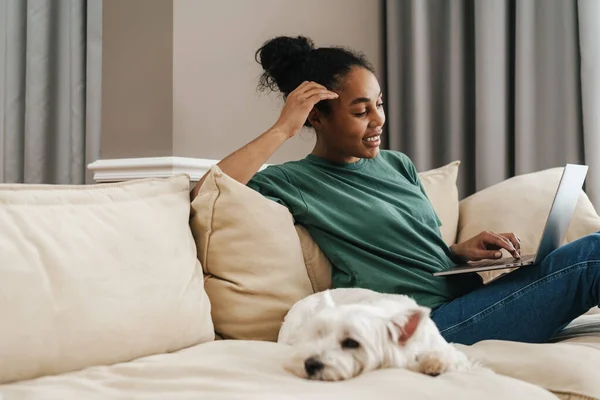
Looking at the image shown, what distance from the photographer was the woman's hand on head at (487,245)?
1.87 m

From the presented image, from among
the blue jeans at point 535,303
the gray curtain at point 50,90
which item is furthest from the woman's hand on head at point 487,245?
the gray curtain at point 50,90

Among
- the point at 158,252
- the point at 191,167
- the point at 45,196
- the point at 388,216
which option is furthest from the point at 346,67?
the point at 45,196

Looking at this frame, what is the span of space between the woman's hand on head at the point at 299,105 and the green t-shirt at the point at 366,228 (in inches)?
4.5

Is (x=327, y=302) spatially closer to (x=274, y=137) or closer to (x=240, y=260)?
(x=240, y=260)

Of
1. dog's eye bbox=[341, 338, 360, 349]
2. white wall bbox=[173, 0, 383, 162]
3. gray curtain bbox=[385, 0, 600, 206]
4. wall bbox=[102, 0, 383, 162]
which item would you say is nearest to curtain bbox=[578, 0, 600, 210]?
gray curtain bbox=[385, 0, 600, 206]

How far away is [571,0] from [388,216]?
1395 millimetres

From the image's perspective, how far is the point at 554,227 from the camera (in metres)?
1.72

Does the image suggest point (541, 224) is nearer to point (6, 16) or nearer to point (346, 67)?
point (346, 67)

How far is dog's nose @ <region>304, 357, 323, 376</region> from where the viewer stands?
126 centimetres

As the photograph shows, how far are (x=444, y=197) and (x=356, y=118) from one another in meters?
0.56

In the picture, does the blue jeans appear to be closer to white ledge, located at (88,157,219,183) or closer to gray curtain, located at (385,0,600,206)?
white ledge, located at (88,157,219,183)

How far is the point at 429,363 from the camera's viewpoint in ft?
4.38

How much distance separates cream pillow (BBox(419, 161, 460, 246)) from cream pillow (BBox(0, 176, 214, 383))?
97cm

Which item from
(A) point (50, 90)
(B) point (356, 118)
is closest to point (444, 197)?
(B) point (356, 118)
